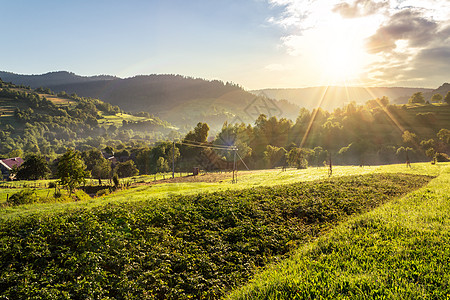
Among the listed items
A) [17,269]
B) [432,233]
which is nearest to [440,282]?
[432,233]

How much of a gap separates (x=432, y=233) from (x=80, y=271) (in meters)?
14.3

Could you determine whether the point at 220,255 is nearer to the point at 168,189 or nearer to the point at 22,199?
→ the point at 168,189

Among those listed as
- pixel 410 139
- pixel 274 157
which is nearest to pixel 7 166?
pixel 274 157

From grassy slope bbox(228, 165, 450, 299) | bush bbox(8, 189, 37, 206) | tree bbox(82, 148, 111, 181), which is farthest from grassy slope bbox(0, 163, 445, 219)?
tree bbox(82, 148, 111, 181)

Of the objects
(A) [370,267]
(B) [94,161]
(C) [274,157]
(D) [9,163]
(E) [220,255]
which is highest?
(A) [370,267]

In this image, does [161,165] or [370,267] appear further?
[161,165]

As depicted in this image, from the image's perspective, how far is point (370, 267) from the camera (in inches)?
304

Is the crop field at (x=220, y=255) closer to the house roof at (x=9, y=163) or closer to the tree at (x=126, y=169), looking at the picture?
the tree at (x=126, y=169)

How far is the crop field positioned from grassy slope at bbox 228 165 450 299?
0.04m

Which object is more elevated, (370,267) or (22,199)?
(370,267)

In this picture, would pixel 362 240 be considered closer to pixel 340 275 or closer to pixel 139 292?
pixel 340 275

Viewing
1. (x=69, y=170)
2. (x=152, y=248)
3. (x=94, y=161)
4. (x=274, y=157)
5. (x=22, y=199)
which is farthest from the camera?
(x=94, y=161)

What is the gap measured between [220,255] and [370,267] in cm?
587

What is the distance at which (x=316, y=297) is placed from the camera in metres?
6.36
